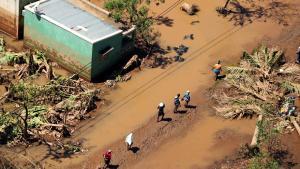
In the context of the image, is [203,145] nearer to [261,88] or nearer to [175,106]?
[175,106]

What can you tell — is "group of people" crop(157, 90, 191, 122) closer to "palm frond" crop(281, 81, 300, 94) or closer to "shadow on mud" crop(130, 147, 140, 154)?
"shadow on mud" crop(130, 147, 140, 154)

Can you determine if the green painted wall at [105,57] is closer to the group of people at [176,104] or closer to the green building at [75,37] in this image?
the green building at [75,37]

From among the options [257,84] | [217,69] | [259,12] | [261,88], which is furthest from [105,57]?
[259,12]

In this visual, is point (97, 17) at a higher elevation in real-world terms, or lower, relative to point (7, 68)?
higher

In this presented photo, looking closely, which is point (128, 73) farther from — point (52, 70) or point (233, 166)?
point (233, 166)

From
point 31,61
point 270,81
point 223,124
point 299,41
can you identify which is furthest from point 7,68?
point 299,41

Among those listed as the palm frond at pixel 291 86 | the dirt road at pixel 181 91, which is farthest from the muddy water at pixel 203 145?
the palm frond at pixel 291 86
